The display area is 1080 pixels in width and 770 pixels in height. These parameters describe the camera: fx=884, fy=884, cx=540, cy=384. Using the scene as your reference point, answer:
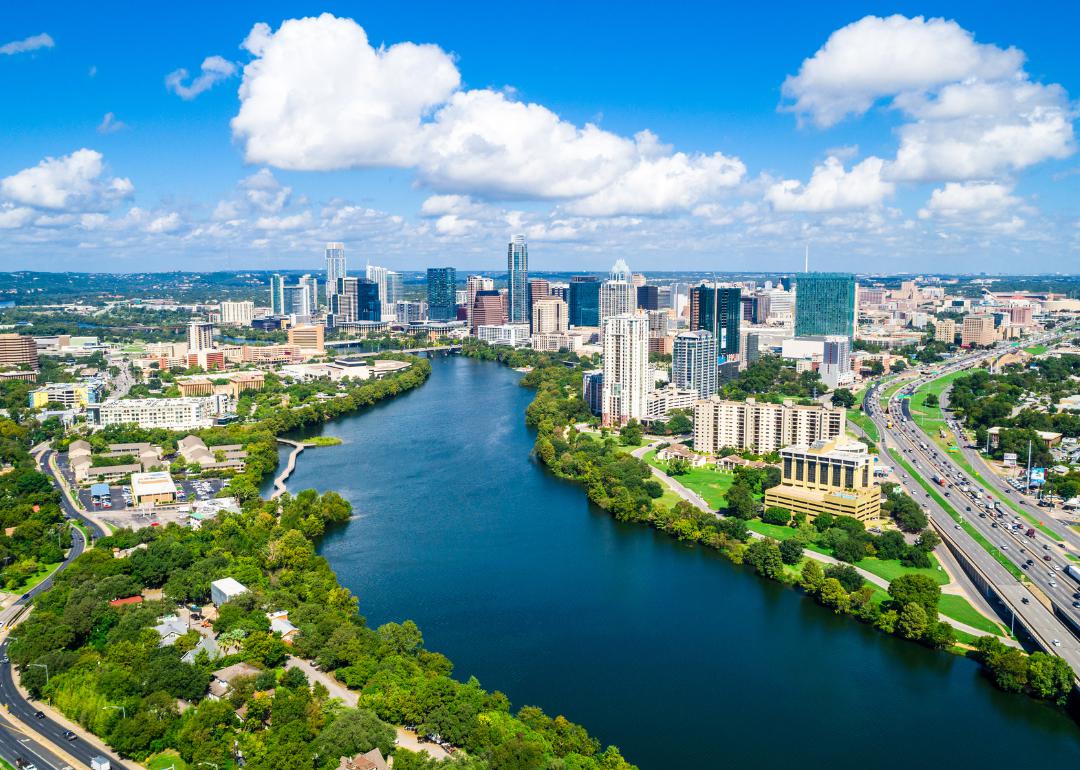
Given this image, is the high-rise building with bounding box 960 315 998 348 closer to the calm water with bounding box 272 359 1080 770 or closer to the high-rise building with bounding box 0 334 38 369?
the calm water with bounding box 272 359 1080 770

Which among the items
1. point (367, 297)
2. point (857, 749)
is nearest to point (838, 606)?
point (857, 749)

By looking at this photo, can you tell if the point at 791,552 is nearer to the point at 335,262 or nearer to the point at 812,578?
the point at 812,578

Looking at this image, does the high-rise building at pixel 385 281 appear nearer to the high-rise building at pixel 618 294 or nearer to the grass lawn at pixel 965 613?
the high-rise building at pixel 618 294

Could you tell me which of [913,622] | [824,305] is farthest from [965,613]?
[824,305]

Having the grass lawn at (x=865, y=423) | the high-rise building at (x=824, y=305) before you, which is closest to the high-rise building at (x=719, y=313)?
the high-rise building at (x=824, y=305)

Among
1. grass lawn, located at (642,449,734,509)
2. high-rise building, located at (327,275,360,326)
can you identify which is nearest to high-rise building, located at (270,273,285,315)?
high-rise building, located at (327,275,360,326)
